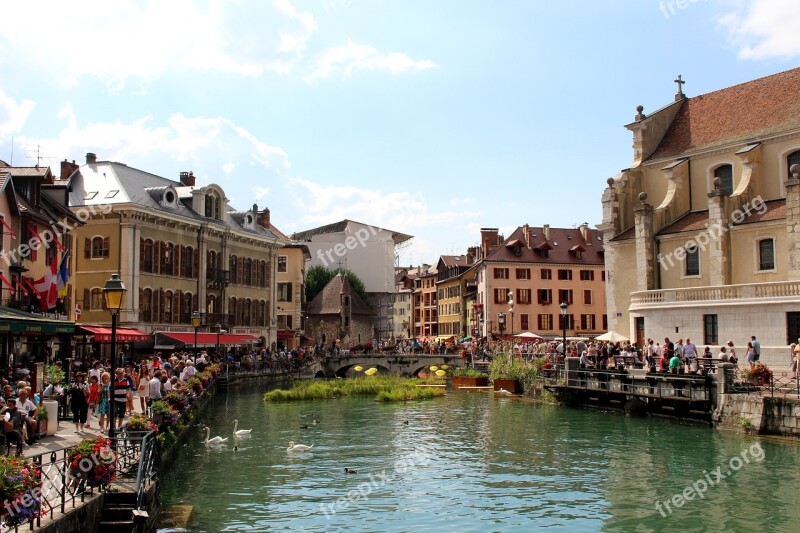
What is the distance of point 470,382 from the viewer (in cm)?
5247

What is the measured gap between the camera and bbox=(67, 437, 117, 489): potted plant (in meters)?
12.5

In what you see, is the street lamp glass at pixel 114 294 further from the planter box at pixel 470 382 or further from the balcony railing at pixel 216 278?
the balcony railing at pixel 216 278

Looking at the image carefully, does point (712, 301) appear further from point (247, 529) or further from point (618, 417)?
point (247, 529)

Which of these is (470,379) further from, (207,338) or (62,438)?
(62,438)

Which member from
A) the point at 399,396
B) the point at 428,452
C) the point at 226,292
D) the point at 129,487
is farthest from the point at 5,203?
the point at 226,292

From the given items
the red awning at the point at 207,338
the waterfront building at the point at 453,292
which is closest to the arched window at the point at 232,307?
the red awning at the point at 207,338

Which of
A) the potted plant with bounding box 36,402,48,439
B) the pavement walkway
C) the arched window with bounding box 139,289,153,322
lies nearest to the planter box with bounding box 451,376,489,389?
the arched window with bounding box 139,289,153,322

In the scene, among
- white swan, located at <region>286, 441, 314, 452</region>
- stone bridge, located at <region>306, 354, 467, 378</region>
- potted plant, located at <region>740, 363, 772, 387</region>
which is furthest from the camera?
stone bridge, located at <region>306, 354, 467, 378</region>

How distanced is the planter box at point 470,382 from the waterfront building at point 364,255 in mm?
52556

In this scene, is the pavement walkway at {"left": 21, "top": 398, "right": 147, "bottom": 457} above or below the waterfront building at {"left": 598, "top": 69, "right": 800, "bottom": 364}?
below

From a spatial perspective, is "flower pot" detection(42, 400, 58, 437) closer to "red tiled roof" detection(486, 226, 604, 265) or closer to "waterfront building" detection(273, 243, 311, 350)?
"waterfront building" detection(273, 243, 311, 350)

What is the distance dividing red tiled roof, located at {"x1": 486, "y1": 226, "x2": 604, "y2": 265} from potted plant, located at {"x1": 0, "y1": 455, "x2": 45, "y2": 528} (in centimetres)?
7059

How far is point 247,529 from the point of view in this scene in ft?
52.2

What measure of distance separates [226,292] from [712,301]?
115ft
